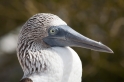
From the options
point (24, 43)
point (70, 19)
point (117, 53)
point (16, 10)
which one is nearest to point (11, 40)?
point (16, 10)

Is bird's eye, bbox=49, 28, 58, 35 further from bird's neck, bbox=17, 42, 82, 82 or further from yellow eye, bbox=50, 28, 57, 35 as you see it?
bird's neck, bbox=17, 42, 82, 82

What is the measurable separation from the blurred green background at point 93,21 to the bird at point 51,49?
3.26m

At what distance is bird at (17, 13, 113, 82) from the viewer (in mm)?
3145

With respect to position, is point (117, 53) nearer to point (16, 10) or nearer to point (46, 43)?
point (16, 10)

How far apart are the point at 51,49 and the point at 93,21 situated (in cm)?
374

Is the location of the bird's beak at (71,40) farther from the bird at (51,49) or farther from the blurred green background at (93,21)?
the blurred green background at (93,21)

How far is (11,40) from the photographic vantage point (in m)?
7.89

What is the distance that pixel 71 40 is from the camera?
3279 millimetres

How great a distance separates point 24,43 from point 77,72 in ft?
1.52

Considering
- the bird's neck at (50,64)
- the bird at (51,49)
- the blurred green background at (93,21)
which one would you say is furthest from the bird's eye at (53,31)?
the blurred green background at (93,21)

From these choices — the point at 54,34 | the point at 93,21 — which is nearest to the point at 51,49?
the point at 54,34

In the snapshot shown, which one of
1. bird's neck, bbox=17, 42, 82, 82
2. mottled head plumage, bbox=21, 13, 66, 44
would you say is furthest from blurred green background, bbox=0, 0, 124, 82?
bird's neck, bbox=17, 42, 82, 82

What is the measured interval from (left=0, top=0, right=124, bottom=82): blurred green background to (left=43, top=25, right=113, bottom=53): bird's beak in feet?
10.7

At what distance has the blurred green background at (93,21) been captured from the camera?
677 cm
